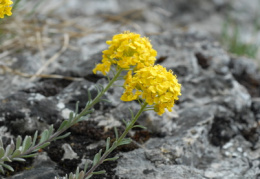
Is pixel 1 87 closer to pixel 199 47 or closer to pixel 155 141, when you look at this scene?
pixel 155 141

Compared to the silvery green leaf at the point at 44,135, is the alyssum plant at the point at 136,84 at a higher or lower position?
higher

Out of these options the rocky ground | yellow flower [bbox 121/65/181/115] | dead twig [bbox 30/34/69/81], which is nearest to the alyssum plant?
yellow flower [bbox 121/65/181/115]

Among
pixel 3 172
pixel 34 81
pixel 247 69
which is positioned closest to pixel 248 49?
pixel 247 69

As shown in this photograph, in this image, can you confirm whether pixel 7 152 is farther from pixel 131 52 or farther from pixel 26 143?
pixel 131 52

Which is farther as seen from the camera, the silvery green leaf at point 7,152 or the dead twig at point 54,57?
the dead twig at point 54,57

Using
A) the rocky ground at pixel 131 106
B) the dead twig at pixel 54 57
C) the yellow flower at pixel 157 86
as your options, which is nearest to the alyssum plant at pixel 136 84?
the yellow flower at pixel 157 86

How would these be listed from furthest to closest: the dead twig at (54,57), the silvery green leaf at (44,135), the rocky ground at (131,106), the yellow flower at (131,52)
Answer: the dead twig at (54,57), the rocky ground at (131,106), the silvery green leaf at (44,135), the yellow flower at (131,52)

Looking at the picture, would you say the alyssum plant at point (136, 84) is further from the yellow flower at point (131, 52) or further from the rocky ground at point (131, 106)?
the rocky ground at point (131, 106)

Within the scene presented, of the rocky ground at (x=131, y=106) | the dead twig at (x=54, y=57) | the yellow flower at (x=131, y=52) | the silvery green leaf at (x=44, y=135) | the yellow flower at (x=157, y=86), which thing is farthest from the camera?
the dead twig at (x=54, y=57)

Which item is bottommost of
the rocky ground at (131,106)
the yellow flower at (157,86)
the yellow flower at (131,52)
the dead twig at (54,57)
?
the rocky ground at (131,106)

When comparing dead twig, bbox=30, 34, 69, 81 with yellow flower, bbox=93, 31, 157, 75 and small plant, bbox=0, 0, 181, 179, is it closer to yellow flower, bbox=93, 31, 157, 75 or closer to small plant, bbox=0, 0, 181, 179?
small plant, bbox=0, 0, 181, 179
